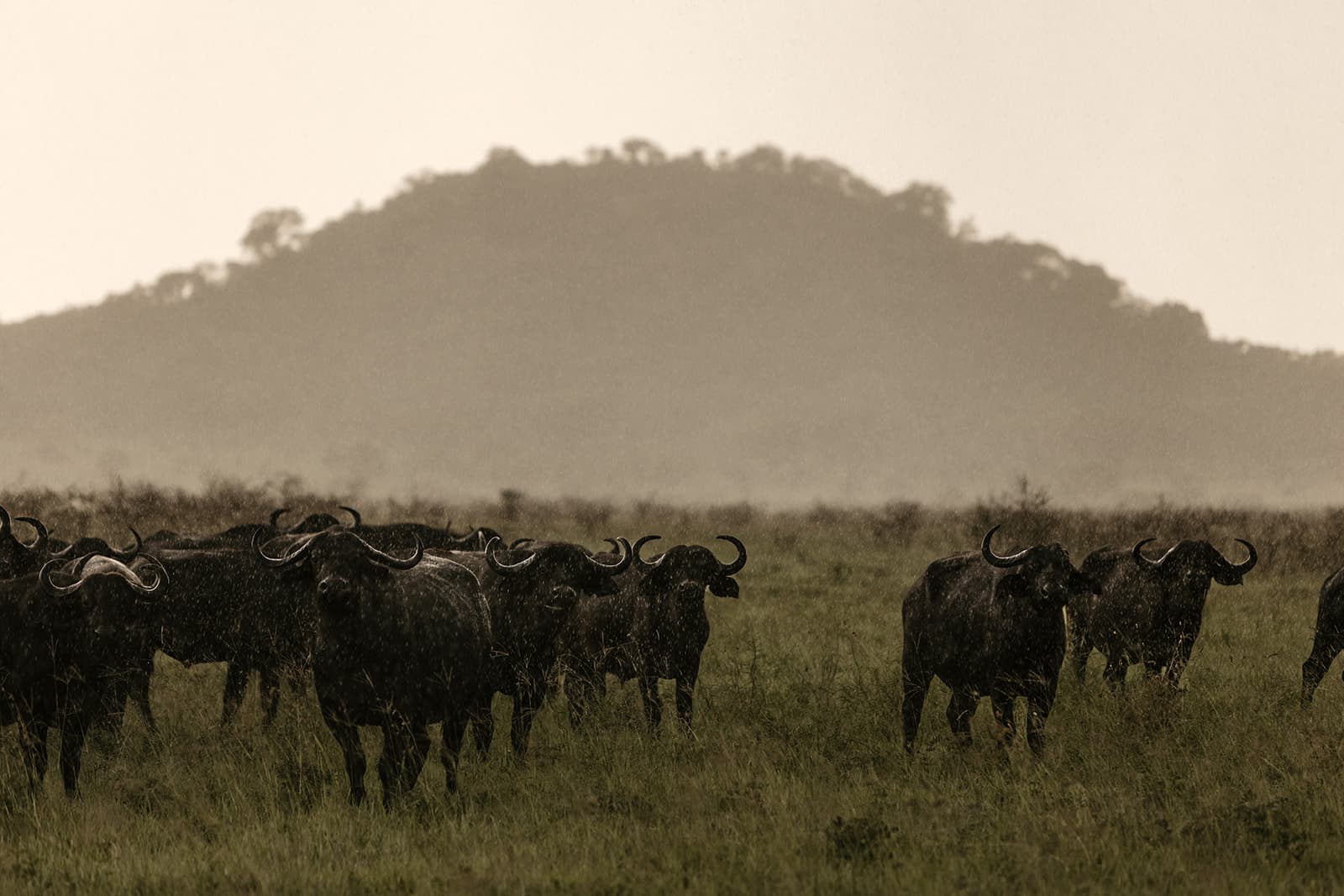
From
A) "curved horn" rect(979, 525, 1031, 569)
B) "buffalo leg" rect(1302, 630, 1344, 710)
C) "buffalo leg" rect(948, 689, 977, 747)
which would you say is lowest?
"buffalo leg" rect(948, 689, 977, 747)

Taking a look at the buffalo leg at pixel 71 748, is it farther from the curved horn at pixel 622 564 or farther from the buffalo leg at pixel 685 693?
the buffalo leg at pixel 685 693

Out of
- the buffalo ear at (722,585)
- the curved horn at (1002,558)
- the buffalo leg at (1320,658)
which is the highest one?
the curved horn at (1002,558)

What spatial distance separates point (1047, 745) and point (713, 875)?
13.2ft

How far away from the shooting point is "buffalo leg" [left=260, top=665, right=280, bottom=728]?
12156 millimetres

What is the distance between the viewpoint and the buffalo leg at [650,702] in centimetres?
1157

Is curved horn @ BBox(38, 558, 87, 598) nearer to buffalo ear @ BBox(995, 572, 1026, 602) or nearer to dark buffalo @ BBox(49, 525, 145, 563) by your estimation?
dark buffalo @ BBox(49, 525, 145, 563)

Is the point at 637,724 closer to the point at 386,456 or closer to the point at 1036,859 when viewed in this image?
the point at 1036,859

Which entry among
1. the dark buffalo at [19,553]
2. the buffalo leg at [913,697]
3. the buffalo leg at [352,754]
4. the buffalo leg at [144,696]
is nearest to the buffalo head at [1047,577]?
the buffalo leg at [913,697]

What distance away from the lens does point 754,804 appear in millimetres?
8742

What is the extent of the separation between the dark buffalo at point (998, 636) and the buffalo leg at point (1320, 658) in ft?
11.7

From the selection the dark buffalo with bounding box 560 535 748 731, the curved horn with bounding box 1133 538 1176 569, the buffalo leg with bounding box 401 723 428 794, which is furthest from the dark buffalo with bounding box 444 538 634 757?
the curved horn with bounding box 1133 538 1176 569

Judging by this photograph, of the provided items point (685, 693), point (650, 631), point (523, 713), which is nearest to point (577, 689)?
point (650, 631)

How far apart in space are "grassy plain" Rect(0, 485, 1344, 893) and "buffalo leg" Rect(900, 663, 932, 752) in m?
0.21

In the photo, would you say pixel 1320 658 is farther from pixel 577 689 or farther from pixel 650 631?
pixel 577 689
